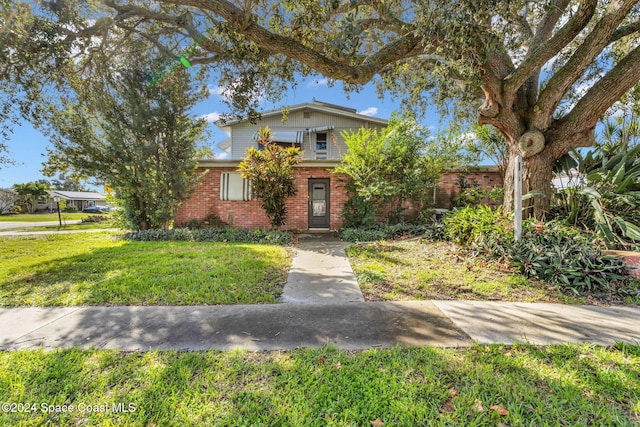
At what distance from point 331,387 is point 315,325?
36.0 inches

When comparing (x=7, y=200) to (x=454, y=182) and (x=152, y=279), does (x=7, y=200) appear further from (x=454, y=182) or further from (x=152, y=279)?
(x=454, y=182)

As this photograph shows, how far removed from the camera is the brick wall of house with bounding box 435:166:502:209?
964 cm

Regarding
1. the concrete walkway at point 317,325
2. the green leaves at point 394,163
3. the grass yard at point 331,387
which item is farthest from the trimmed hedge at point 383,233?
the grass yard at point 331,387

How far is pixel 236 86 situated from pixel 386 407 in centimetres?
740

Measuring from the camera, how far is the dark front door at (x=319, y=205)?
10742mm

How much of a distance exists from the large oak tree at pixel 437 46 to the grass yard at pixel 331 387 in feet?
12.8

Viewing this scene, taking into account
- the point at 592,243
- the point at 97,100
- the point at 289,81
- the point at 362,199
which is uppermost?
the point at 289,81

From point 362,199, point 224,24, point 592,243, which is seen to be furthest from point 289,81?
point 592,243

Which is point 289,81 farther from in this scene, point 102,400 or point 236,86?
point 102,400

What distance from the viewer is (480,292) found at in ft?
12.1

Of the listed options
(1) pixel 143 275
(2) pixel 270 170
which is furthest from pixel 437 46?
(1) pixel 143 275

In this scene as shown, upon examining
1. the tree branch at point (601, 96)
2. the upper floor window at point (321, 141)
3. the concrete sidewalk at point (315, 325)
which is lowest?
the concrete sidewalk at point (315, 325)

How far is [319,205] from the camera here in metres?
11.0

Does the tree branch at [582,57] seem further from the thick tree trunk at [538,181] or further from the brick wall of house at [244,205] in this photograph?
the brick wall of house at [244,205]
